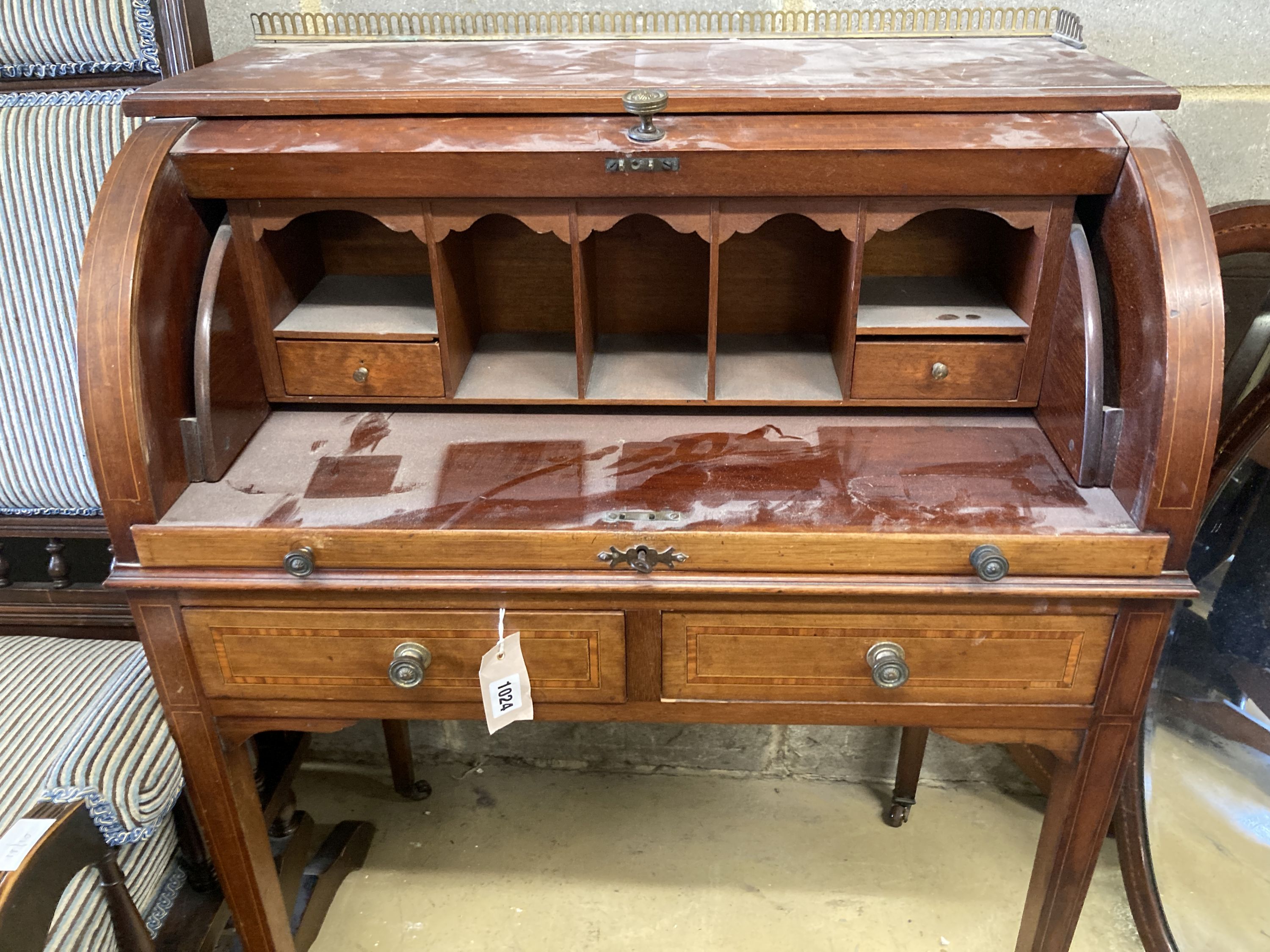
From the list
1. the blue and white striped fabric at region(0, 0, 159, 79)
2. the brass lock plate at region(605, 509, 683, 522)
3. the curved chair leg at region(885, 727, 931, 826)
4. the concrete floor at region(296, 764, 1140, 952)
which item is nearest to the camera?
the brass lock plate at region(605, 509, 683, 522)

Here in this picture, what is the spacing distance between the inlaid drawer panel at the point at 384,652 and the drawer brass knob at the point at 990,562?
45cm

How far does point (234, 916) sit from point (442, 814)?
2.39 ft

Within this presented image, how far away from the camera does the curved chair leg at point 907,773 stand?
2.04m

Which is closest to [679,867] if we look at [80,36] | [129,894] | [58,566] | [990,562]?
[129,894]

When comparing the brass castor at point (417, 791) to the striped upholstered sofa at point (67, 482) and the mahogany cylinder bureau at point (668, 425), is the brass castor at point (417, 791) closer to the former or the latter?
the striped upholstered sofa at point (67, 482)

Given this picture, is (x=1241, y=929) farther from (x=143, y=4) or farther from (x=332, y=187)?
(x=143, y=4)

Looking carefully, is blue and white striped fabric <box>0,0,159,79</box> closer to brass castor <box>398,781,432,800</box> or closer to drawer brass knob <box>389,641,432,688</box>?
drawer brass knob <box>389,641,432,688</box>

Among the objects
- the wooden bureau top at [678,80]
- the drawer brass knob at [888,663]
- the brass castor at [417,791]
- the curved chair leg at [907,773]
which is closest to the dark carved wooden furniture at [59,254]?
the wooden bureau top at [678,80]

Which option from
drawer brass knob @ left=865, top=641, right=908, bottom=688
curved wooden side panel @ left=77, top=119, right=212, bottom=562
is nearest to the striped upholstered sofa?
curved wooden side panel @ left=77, top=119, right=212, bottom=562

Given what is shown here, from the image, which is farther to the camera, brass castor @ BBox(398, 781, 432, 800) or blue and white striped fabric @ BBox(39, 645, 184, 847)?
brass castor @ BBox(398, 781, 432, 800)

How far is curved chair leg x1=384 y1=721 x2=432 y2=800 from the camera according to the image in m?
2.10

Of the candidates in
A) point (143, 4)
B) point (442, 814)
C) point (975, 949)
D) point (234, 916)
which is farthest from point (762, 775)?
point (143, 4)

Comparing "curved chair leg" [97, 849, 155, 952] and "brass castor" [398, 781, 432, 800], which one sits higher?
"curved chair leg" [97, 849, 155, 952]

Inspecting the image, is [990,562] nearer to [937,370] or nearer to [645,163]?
[937,370]
